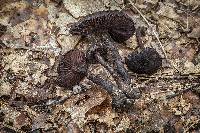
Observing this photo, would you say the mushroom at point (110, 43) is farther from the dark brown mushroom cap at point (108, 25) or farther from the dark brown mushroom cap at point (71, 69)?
the dark brown mushroom cap at point (71, 69)

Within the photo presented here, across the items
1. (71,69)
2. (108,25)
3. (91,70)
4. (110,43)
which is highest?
(108,25)

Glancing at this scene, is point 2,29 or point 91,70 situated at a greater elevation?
point 2,29

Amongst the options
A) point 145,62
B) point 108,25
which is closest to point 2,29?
point 108,25

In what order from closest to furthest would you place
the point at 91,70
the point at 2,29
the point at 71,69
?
1. the point at 71,69
2. the point at 91,70
3. the point at 2,29

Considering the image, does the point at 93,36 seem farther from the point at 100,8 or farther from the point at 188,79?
the point at 188,79

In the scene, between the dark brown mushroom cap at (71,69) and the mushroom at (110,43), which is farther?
the dark brown mushroom cap at (71,69)

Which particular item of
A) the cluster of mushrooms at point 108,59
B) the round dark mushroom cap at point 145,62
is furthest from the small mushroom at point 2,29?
the round dark mushroom cap at point 145,62

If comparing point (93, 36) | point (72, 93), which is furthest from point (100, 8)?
point (72, 93)

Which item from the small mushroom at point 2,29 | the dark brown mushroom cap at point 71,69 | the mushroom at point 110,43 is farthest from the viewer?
the small mushroom at point 2,29

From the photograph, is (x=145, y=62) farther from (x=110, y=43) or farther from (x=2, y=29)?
(x=2, y=29)
